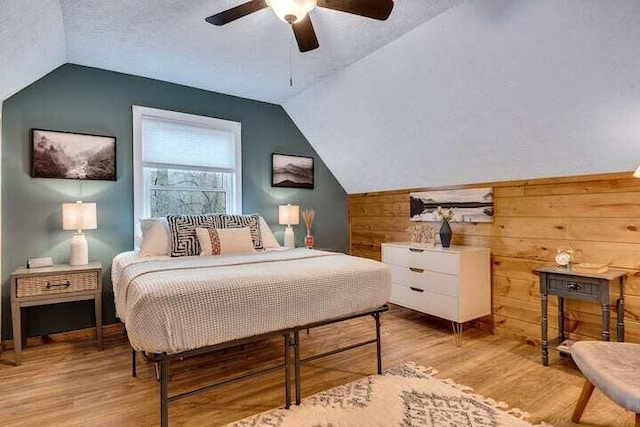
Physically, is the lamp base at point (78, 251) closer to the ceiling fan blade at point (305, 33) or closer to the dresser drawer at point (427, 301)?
the ceiling fan blade at point (305, 33)

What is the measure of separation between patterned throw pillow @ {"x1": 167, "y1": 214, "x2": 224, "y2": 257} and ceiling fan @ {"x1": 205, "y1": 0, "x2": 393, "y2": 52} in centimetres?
176

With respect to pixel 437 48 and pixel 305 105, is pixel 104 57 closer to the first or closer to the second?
pixel 305 105

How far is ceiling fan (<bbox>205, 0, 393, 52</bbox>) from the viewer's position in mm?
1770

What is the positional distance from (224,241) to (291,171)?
5.73ft

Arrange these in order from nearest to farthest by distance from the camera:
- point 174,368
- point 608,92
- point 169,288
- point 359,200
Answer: point 169,288 < point 608,92 < point 174,368 < point 359,200

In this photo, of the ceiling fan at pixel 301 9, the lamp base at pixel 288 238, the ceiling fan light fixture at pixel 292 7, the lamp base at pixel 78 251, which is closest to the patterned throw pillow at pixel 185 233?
the lamp base at pixel 78 251

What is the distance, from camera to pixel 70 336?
10.5 ft

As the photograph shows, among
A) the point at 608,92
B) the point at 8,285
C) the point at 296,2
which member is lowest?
the point at 8,285

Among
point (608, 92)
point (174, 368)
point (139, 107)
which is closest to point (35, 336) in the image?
point (174, 368)

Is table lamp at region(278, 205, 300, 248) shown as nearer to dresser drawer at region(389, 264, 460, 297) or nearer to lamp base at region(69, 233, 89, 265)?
dresser drawer at region(389, 264, 460, 297)

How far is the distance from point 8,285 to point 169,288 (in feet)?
7.51

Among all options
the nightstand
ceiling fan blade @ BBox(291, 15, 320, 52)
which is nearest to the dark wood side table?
ceiling fan blade @ BBox(291, 15, 320, 52)

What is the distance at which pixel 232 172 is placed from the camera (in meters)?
4.14

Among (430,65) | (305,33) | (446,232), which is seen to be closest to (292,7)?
(305,33)
